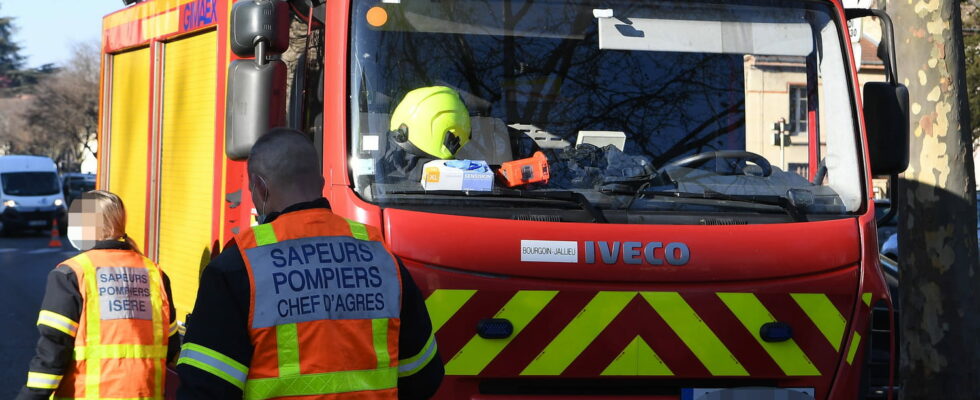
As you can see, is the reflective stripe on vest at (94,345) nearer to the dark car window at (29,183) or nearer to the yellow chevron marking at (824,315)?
the yellow chevron marking at (824,315)

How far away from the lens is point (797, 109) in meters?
5.10

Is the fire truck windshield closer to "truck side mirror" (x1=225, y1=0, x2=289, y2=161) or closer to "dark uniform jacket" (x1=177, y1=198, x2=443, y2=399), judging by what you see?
"truck side mirror" (x1=225, y1=0, x2=289, y2=161)

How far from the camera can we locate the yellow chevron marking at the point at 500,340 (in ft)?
14.6

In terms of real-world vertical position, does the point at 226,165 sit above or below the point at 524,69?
below

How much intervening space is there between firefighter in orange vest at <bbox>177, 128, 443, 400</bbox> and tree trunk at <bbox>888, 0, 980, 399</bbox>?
4.88 meters

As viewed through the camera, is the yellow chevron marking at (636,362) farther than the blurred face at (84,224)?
No

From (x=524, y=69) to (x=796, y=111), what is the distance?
1.11 m

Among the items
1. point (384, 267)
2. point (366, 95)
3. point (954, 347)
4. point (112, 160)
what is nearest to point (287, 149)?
point (384, 267)

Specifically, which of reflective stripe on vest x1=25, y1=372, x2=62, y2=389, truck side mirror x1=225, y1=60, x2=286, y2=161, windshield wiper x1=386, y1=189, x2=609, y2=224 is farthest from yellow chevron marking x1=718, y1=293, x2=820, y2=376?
reflective stripe on vest x1=25, y1=372, x2=62, y2=389

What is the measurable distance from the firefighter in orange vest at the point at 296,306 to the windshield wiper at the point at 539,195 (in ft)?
4.64

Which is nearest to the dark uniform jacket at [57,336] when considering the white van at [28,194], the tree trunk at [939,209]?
the tree trunk at [939,209]

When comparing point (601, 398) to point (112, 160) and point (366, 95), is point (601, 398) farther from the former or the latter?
point (112, 160)

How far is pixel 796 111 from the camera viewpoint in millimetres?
5113

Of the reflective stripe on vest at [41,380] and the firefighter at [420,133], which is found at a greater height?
the firefighter at [420,133]
